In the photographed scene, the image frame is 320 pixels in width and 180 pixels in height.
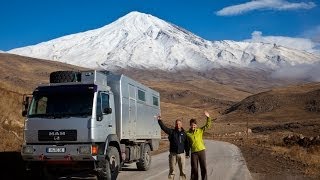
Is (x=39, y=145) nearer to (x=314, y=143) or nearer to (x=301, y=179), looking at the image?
(x=301, y=179)

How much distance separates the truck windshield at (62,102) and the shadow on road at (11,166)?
2959mm

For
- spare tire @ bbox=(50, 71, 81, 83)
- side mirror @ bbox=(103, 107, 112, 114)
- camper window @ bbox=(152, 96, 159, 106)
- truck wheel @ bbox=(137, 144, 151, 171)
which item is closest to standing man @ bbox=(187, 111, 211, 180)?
side mirror @ bbox=(103, 107, 112, 114)

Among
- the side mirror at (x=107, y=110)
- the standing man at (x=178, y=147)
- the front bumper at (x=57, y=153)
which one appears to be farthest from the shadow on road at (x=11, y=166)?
the standing man at (x=178, y=147)

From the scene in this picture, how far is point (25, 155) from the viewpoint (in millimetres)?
14992

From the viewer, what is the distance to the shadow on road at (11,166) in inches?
684

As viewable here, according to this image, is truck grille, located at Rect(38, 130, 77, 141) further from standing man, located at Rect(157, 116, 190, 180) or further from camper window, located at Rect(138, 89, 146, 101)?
camper window, located at Rect(138, 89, 146, 101)

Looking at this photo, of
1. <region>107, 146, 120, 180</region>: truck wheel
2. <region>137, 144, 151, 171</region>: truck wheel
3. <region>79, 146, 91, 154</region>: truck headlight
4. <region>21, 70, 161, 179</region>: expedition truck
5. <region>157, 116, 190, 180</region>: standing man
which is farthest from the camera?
<region>137, 144, 151, 171</region>: truck wheel

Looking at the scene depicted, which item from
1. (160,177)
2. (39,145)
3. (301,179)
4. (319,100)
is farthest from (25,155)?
(319,100)

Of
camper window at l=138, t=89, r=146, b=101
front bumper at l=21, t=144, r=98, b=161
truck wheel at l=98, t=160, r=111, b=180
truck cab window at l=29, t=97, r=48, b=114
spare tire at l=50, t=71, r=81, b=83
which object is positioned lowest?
truck wheel at l=98, t=160, r=111, b=180

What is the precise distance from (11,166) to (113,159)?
18.1 ft

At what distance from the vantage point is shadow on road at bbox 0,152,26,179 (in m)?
17.4

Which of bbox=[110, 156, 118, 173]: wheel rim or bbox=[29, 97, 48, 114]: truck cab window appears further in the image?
bbox=[110, 156, 118, 173]: wheel rim

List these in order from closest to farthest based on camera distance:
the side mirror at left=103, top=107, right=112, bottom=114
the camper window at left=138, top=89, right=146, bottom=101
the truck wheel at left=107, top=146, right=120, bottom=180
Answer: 1. the side mirror at left=103, top=107, right=112, bottom=114
2. the truck wheel at left=107, top=146, right=120, bottom=180
3. the camper window at left=138, top=89, right=146, bottom=101

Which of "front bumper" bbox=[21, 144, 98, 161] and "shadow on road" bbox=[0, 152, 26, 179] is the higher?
"front bumper" bbox=[21, 144, 98, 161]
